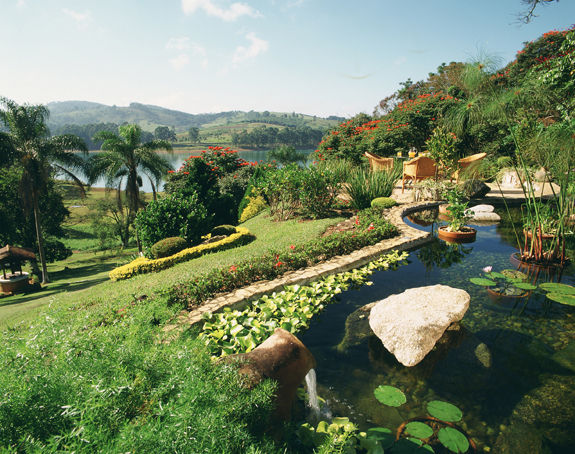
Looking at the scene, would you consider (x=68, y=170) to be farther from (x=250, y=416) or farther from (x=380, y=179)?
(x=250, y=416)

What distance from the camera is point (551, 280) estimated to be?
18.7 ft

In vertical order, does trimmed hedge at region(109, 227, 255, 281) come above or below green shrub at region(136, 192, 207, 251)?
below

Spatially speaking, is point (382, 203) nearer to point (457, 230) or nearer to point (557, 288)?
point (457, 230)

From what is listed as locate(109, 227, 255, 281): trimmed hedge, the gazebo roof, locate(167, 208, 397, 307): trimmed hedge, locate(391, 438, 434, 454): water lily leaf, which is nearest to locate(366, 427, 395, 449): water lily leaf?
locate(391, 438, 434, 454): water lily leaf

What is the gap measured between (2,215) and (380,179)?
73.4ft

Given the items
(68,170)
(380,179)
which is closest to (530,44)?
(380,179)

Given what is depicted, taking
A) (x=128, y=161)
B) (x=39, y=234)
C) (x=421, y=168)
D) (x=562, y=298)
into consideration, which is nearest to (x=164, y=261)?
(x=562, y=298)

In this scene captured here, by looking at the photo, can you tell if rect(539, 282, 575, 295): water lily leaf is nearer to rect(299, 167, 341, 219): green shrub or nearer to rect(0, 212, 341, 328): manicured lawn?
rect(0, 212, 341, 328): manicured lawn

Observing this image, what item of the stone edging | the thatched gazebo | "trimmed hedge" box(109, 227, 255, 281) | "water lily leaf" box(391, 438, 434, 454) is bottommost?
the thatched gazebo

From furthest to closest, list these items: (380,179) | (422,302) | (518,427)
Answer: (380,179), (422,302), (518,427)

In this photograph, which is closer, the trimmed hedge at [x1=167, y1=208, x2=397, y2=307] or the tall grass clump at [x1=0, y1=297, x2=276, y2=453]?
the tall grass clump at [x1=0, y1=297, x2=276, y2=453]

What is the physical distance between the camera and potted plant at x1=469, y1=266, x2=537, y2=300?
17.2 ft

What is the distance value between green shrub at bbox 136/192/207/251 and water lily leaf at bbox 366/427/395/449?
8.81 metres

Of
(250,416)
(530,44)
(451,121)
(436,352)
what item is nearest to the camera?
(250,416)
